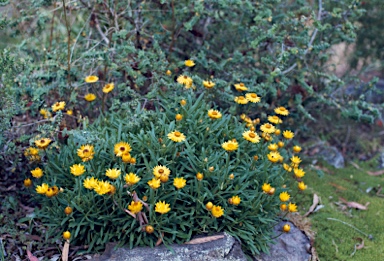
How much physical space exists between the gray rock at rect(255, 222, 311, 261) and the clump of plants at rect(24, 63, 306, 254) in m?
0.08

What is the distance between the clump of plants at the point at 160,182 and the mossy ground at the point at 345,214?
468mm

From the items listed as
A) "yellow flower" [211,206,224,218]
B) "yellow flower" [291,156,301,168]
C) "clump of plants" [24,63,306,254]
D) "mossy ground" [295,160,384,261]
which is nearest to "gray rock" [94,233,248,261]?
"clump of plants" [24,63,306,254]

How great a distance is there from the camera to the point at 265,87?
375 centimetres

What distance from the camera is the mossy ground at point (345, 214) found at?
3.15 metres

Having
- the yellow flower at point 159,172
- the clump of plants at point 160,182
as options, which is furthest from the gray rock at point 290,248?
the yellow flower at point 159,172

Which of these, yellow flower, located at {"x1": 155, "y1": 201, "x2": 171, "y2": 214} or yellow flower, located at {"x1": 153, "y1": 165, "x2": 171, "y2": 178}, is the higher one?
yellow flower, located at {"x1": 153, "y1": 165, "x2": 171, "y2": 178}

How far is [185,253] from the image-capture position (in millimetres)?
2564

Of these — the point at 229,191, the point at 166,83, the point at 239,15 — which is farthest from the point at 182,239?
the point at 239,15

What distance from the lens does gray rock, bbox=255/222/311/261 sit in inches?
112

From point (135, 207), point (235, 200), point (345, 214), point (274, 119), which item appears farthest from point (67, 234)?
point (345, 214)

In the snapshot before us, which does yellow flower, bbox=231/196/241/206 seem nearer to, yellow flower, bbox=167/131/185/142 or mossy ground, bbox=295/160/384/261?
yellow flower, bbox=167/131/185/142

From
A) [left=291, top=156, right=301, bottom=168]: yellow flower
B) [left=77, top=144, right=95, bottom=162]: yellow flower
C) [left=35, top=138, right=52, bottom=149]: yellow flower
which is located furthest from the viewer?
[left=291, top=156, right=301, bottom=168]: yellow flower

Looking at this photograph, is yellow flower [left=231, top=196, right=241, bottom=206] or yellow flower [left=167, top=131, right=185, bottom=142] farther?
yellow flower [left=167, top=131, right=185, bottom=142]

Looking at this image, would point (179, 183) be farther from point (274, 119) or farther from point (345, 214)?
point (345, 214)
